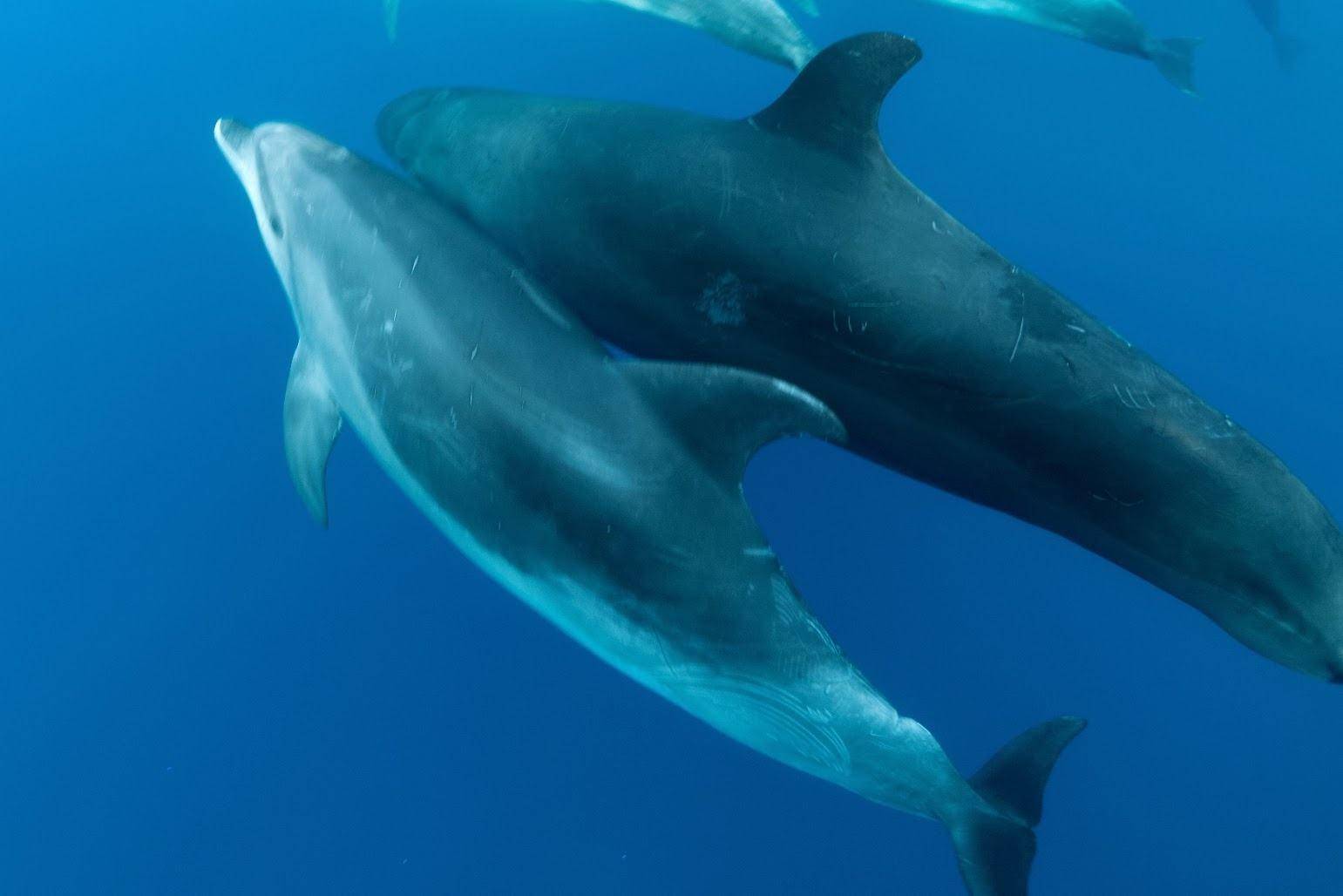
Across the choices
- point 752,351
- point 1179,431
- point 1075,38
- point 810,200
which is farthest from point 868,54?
point 1075,38

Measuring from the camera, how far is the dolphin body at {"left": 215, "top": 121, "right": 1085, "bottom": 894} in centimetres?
286

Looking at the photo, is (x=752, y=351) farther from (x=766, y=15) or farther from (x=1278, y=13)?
(x=1278, y=13)

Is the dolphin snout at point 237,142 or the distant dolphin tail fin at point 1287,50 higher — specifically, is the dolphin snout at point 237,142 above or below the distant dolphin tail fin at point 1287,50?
below

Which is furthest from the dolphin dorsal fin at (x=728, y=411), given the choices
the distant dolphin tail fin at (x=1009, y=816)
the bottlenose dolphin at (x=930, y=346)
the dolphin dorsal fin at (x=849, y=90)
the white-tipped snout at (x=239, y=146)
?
the white-tipped snout at (x=239, y=146)

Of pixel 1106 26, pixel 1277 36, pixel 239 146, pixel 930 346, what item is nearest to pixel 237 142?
pixel 239 146

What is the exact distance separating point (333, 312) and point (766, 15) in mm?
2911

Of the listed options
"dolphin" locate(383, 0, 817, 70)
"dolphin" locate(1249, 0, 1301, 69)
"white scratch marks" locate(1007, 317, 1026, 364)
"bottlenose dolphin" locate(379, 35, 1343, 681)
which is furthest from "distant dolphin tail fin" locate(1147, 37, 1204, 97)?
"white scratch marks" locate(1007, 317, 1026, 364)

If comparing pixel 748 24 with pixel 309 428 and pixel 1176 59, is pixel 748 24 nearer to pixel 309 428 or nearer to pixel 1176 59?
pixel 1176 59

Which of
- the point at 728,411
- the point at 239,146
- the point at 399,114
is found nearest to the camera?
the point at 728,411

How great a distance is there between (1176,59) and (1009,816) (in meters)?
4.45

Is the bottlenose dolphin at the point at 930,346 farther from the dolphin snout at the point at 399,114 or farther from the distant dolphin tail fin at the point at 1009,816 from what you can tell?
the dolphin snout at the point at 399,114

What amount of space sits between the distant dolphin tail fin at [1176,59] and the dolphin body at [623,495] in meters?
4.02

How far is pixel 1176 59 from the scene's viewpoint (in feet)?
17.7

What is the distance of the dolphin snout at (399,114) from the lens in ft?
14.8
